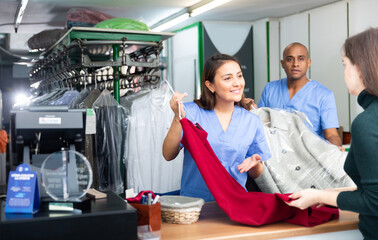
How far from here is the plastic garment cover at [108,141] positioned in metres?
3.56

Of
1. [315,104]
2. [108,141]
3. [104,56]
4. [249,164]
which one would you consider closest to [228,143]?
[249,164]

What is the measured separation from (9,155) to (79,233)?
489mm

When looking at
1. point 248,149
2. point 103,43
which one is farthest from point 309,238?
point 103,43

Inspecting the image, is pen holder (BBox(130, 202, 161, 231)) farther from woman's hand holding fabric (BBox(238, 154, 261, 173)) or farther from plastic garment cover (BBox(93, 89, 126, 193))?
plastic garment cover (BBox(93, 89, 126, 193))

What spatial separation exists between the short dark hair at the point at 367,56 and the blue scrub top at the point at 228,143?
3.59 ft

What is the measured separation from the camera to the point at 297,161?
269 centimetres

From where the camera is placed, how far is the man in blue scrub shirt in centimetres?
370

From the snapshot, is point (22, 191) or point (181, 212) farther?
point (181, 212)

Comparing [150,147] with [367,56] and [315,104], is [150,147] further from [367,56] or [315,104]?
[367,56]

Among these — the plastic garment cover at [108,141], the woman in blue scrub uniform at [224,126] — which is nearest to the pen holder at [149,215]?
the woman in blue scrub uniform at [224,126]

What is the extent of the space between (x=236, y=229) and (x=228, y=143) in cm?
77

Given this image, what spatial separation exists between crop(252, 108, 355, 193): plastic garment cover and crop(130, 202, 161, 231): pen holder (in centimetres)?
92

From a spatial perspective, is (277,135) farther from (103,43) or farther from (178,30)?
(178,30)

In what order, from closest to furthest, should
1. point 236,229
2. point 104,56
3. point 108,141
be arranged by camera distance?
point 236,229 → point 108,141 → point 104,56
